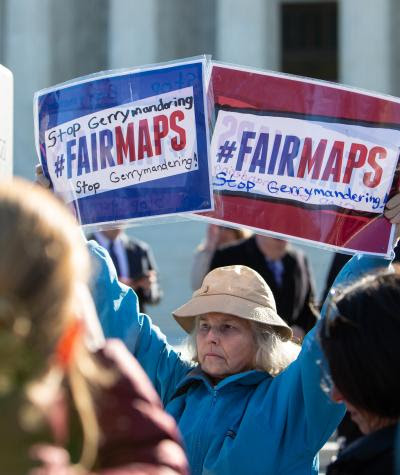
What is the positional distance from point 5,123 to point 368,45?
21.4 m

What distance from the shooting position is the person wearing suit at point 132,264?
9.70 m

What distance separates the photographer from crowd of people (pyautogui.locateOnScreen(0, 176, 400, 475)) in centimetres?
194

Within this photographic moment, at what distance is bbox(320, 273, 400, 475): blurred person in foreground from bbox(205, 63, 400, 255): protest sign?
1.59m

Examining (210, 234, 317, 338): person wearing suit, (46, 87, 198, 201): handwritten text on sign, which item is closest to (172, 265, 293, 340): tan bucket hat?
(46, 87, 198, 201): handwritten text on sign

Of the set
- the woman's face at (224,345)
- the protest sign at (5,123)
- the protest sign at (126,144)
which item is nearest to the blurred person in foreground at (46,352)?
the woman's face at (224,345)

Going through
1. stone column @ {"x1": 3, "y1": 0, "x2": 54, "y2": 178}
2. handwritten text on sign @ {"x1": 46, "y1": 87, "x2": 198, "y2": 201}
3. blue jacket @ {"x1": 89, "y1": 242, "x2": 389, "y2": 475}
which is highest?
handwritten text on sign @ {"x1": 46, "y1": 87, "x2": 198, "y2": 201}

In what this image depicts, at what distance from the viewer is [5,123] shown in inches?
187

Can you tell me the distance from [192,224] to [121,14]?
811 centimetres

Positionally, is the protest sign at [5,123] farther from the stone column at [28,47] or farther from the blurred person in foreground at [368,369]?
the stone column at [28,47]

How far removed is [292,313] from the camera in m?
8.85

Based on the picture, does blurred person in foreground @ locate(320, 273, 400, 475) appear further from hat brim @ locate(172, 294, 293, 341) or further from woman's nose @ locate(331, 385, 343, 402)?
hat brim @ locate(172, 294, 293, 341)

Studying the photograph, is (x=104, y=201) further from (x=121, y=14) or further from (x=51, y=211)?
(x=121, y=14)

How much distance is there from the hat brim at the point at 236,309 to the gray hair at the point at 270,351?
0.03 metres

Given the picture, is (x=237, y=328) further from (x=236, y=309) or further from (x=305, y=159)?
(x=305, y=159)
